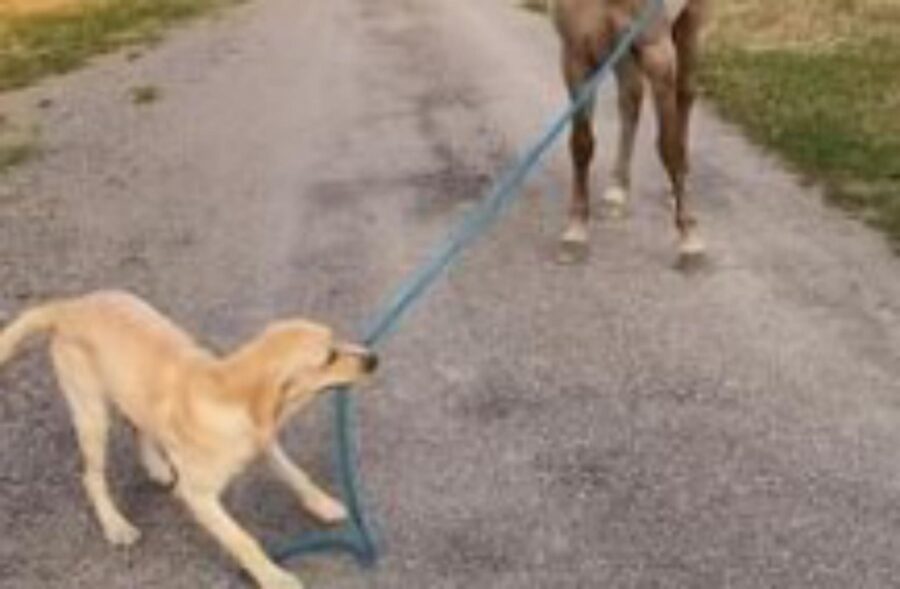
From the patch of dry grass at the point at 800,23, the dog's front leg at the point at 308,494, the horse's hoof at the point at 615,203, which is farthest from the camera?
the patch of dry grass at the point at 800,23

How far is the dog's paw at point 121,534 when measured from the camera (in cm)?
699

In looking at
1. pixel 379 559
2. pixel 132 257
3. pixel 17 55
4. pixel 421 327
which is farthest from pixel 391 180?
pixel 17 55

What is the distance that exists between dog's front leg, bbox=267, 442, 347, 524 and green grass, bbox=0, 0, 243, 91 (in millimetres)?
12361

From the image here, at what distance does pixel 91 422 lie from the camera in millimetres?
6898

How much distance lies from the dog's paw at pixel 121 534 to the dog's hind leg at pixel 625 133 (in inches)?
182

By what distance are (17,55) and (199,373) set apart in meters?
15.4

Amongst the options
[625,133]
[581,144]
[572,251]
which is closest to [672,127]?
[581,144]

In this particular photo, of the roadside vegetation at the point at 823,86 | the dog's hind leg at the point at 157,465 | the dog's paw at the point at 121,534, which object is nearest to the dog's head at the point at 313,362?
the dog's paw at the point at 121,534

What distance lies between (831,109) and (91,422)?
8.23m

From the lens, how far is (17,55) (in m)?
21.2

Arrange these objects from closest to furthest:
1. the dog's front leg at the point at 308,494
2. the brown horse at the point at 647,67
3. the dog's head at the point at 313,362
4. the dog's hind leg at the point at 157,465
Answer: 1. the dog's head at the point at 313,362
2. the dog's front leg at the point at 308,494
3. the dog's hind leg at the point at 157,465
4. the brown horse at the point at 647,67

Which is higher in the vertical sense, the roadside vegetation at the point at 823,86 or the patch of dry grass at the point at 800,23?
the roadside vegetation at the point at 823,86

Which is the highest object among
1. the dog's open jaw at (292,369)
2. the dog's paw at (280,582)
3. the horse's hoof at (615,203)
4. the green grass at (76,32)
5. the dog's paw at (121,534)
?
the dog's open jaw at (292,369)

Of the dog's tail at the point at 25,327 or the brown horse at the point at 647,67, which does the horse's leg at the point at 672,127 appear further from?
the dog's tail at the point at 25,327
